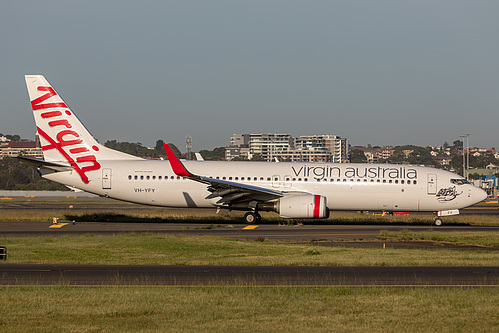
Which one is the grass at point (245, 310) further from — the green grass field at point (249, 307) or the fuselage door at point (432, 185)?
the fuselage door at point (432, 185)

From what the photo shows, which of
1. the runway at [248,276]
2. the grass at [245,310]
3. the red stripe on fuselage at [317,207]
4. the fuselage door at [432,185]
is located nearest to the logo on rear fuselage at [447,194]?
the fuselage door at [432,185]

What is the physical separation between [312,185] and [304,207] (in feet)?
8.38

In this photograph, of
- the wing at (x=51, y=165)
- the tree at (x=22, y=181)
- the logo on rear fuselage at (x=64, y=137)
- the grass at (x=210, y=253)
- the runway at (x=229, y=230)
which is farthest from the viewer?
the tree at (x=22, y=181)

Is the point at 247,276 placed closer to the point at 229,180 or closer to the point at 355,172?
the point at 229,180

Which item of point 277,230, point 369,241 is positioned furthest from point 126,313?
point 277,230

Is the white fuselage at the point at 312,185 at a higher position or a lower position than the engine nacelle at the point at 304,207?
higher

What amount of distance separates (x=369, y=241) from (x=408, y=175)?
11.2 m

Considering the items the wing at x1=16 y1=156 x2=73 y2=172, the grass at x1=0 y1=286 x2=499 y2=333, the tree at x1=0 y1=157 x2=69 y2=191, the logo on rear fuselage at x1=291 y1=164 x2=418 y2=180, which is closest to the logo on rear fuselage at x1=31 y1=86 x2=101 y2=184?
the wing at x1=16 y1=156 x2=73 y2=172

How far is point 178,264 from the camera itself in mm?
19297

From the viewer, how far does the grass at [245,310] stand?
422 inches

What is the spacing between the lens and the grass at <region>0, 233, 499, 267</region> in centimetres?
1967

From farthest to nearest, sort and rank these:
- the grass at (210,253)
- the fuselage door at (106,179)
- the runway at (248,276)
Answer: the fuselage door at (106,179) → the grass at (210,253) → the runway at (248,276)

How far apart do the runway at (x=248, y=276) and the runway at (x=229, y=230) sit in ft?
32.9

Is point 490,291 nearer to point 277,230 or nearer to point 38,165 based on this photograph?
point 277,230
